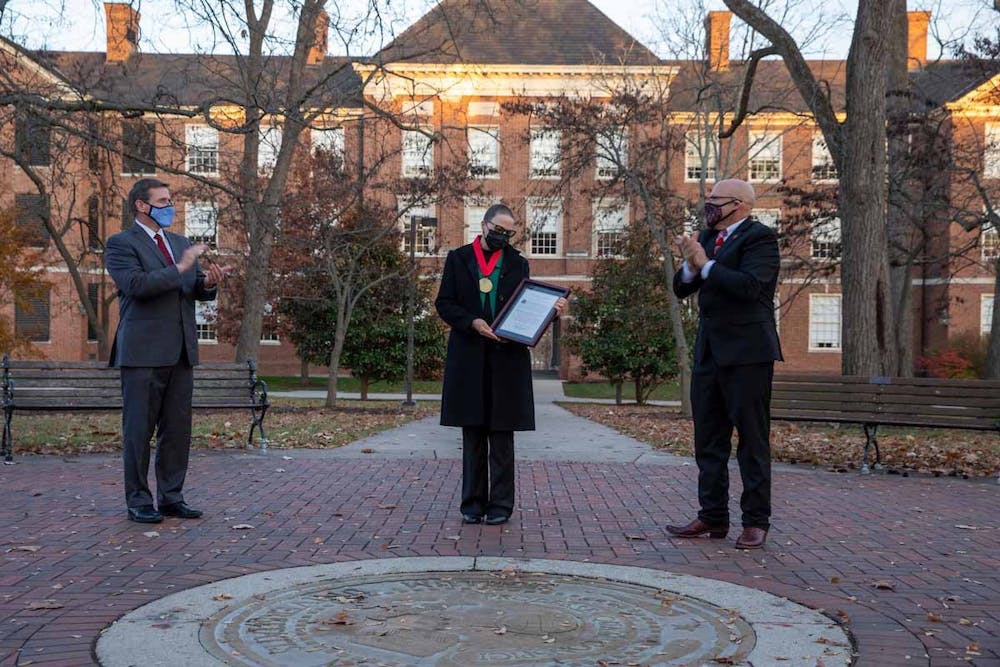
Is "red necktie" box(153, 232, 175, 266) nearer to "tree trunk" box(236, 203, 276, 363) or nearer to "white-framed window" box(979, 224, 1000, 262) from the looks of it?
"tree trunk" box(236, 203, 276, 363)

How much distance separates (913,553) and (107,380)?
7915mm

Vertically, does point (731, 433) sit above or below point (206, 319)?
below

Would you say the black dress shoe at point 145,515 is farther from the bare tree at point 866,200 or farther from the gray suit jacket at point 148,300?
the bare tree at point 866,200

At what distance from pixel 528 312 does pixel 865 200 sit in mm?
9775

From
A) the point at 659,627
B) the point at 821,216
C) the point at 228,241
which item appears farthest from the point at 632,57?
the point at 659,627

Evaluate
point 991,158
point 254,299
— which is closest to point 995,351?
point 991,158

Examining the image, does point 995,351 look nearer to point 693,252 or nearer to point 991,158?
point 991,158

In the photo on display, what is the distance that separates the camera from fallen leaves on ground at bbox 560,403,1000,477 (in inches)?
428

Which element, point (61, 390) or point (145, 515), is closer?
point (145, 515)

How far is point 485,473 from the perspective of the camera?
22.7ft

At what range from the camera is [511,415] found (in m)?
6.68

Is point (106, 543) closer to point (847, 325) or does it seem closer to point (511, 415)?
point (511, 415)

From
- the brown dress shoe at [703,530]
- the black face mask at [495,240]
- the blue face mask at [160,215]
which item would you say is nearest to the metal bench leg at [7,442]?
the blue face mask at [160,215]

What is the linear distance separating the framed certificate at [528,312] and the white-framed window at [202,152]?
390 inches
